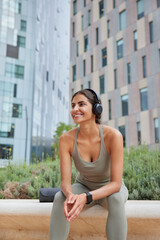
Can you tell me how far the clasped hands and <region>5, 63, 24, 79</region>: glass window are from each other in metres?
39.5

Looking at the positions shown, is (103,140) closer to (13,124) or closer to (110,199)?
(110,199)

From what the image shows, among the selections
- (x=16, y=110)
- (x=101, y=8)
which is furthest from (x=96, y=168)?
(x=16, y=110)

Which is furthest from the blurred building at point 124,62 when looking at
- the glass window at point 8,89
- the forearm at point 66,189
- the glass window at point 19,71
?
the glass window at point 19,71

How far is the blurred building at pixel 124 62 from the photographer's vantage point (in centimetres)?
1969

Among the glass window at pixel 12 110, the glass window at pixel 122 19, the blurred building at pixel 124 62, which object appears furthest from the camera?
the glass window at pixel 12 110

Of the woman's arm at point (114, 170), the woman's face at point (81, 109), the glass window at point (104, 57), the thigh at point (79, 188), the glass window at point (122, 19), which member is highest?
the glass window at point (122, 19)

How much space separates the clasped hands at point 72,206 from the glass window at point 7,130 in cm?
3641

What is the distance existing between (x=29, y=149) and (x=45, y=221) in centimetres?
3882

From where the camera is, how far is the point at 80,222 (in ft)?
8.75

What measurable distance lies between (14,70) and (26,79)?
7.65 feet


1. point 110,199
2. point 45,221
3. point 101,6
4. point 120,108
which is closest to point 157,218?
point 110,199

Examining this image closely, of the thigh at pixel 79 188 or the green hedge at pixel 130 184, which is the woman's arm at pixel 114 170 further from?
the green hedge at pixel 130 184

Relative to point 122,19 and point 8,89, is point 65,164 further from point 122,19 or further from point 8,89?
point 8,89

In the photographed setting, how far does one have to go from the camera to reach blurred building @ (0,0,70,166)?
38062 millimetres
